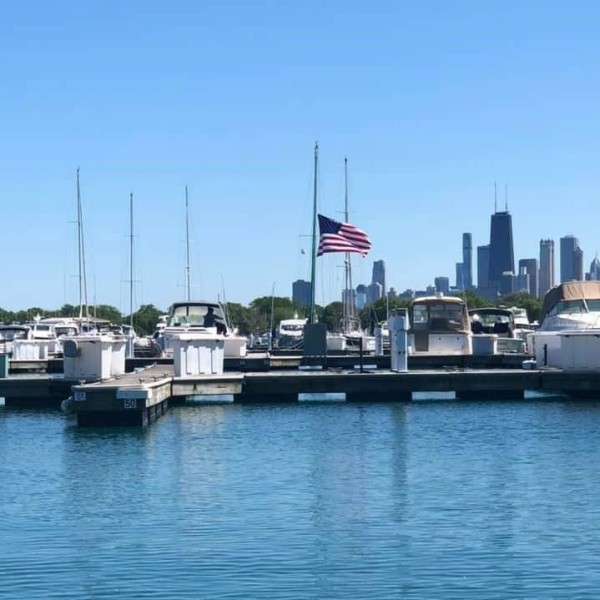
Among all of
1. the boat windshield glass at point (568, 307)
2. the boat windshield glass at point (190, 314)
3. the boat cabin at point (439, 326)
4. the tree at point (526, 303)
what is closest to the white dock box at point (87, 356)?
the boat windshield glass at point (190, 314)

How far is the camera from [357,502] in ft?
78.9

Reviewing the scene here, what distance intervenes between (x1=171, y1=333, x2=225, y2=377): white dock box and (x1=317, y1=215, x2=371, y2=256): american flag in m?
13.7

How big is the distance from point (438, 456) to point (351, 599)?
13.7m

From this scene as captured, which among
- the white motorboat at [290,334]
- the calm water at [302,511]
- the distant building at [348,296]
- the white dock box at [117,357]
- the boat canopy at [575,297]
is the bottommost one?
the calm water at [302,511]

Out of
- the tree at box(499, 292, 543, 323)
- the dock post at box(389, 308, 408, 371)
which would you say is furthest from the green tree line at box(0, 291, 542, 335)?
the dock post at box(389, 308, 408, 371)

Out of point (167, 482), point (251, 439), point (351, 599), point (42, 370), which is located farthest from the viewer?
point (42, 370)

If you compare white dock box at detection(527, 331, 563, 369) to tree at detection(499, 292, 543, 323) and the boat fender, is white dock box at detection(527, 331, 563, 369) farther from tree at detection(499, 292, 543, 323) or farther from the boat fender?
tree at detection(499, 292, 543, 323)

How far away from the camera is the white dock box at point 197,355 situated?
42875 mm

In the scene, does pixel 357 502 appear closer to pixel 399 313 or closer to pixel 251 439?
pixel 251 439

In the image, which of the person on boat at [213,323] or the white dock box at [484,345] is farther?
the person on boat at [213,323]

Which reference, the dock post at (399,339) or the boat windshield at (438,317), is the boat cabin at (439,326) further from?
the dock post at (399,339)

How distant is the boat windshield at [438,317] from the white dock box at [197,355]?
17.3 m

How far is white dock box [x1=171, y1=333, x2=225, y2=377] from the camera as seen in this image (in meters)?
42.9

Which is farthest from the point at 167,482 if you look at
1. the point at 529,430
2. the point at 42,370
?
the point at 42,370
